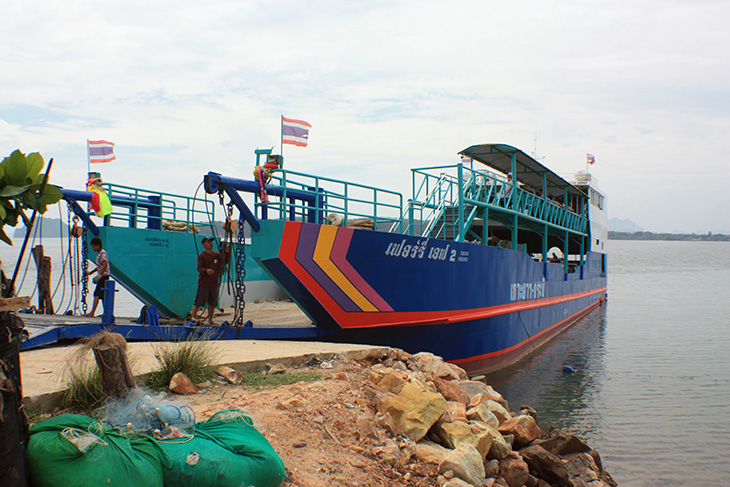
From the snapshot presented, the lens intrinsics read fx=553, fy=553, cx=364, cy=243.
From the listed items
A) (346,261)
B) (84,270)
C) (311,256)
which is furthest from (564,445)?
(84,270)

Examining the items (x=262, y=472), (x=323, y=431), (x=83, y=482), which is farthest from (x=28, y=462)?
(x=323, y=431)

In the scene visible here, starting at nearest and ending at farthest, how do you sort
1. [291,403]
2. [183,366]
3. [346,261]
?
[291,403]
[183,366]
[346,261]

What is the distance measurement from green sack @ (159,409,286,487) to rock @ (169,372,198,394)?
4.83 ft

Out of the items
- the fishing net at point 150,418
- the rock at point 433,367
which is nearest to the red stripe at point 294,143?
the rock at point 433,367

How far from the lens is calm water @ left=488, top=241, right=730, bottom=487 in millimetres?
8211

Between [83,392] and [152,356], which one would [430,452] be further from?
[152,356]

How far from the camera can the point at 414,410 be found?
517 centimetres

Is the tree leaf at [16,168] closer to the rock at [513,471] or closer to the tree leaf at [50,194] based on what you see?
the tree leaf at [50,194]

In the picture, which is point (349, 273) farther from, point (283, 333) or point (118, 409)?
point (118, 409)

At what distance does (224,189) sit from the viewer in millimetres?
8422

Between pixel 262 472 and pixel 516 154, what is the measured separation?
11.7m

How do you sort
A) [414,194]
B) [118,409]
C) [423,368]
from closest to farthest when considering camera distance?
[118,409], [423,368], [414,194]

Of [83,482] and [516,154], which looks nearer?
[83,482]

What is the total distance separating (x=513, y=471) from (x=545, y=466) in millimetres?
779
